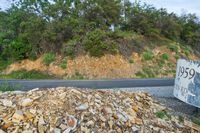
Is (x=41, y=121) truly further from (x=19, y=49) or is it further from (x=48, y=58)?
(x=19, y=49)

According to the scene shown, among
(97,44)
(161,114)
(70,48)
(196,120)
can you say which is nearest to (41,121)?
(161,114)

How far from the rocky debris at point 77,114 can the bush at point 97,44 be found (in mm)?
13188

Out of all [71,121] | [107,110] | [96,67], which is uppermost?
[96,67]

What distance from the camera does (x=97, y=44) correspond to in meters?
19.5

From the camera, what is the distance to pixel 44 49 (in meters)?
21.2

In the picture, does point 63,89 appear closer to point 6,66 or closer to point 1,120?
point 1,120

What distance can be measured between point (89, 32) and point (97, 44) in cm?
133

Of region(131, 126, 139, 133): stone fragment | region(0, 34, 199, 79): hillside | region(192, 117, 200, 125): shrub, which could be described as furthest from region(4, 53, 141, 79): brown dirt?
region(131, 126, 139, 133): stone fragment

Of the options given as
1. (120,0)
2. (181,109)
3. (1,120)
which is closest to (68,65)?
(120,0)

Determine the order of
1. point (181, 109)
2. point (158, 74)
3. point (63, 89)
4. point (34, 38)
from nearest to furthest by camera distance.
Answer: point (63, 89), point (181, 109), point (158, 74), point (34, 38)

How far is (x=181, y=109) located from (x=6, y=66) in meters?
18.1

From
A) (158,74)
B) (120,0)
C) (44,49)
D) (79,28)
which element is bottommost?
(158,74)

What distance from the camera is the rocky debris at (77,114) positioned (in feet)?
15.8

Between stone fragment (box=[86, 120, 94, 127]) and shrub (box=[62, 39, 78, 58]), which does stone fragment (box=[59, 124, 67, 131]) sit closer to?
stone fragment (box=[86, 120, 94, 127])
